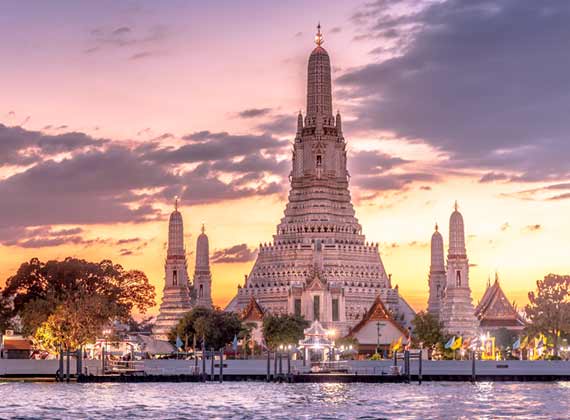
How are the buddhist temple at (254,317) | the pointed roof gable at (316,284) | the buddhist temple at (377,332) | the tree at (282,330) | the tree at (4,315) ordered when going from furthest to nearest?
the pointed roof gable at (316,284)
the buddhist temple at (254,317)
the buddhist temple at (377,332)
the tree at (282,330)
the tree at (4,315)

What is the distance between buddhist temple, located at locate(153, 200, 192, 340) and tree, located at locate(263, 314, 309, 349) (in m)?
18.7

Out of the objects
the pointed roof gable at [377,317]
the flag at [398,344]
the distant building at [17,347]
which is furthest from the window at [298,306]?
the distant building at [17,347]

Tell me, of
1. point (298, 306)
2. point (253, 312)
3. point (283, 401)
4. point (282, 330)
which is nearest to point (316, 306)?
point (298, 306)

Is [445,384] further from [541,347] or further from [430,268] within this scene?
[430,268]

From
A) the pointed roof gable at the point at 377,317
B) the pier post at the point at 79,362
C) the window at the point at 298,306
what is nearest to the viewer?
the pier post at the point at 79,362

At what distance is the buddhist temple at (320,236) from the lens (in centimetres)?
16875

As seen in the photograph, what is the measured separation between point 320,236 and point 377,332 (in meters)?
18.4

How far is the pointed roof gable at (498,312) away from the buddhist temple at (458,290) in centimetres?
1885

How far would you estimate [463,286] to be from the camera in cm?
16325

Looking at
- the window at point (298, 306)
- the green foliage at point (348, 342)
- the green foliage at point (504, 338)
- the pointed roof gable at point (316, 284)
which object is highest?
the pointed roof gable at point (316, 284)

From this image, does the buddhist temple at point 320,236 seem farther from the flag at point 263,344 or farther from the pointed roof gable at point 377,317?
the flag at point 263,344

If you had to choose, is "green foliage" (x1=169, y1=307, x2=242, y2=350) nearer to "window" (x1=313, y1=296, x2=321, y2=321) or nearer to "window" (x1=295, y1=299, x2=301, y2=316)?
"window" (x1=295, y1=299, x2=301, y2=316)

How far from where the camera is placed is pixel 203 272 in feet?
571

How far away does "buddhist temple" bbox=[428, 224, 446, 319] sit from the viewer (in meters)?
174
